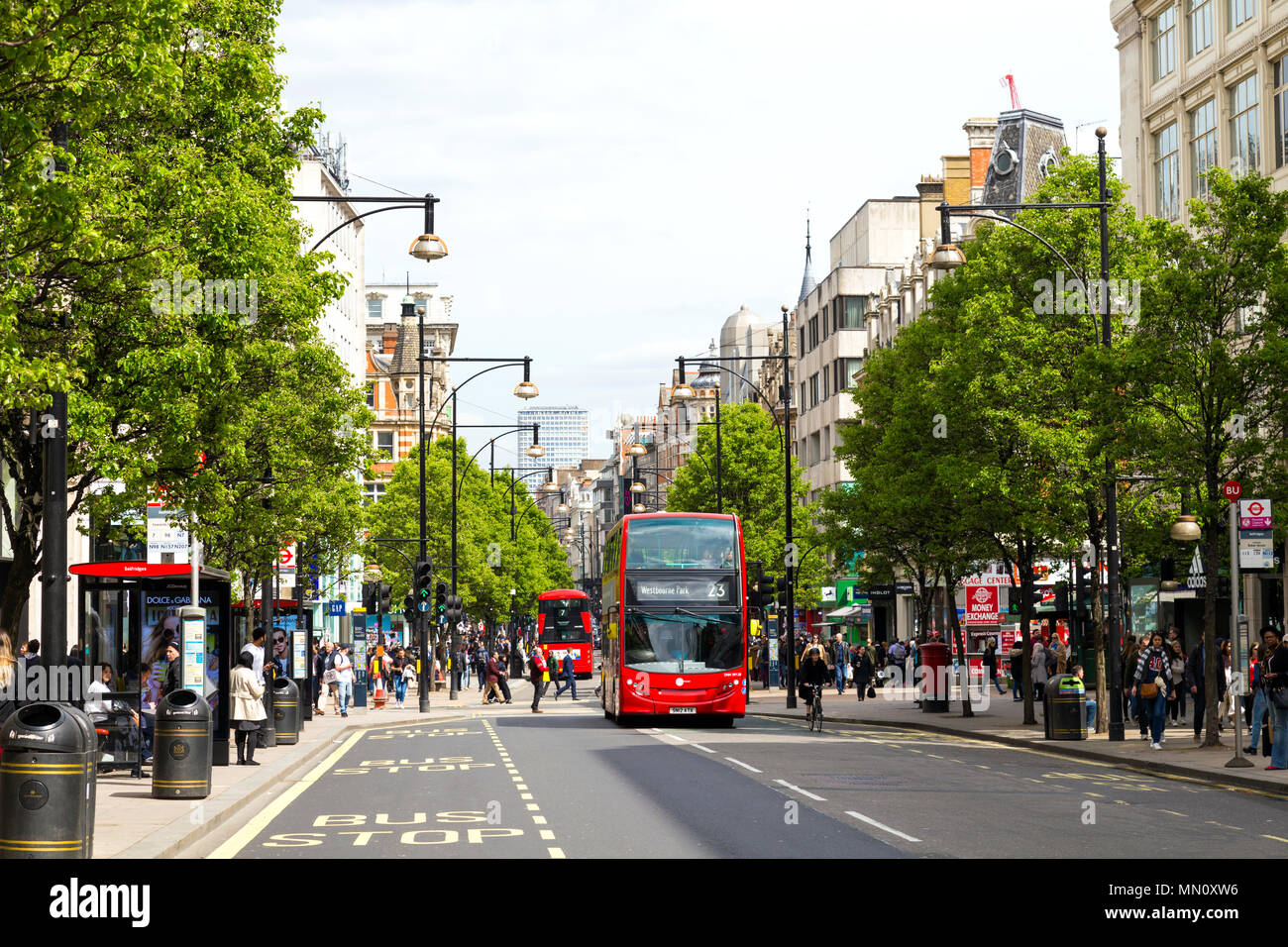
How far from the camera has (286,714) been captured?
2984 cm

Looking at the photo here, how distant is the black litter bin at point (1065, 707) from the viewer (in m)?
29.5

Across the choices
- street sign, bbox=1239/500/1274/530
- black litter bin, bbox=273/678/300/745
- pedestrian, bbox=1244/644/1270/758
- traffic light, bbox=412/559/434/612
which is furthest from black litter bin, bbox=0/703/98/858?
traffic light, bbox=412/559/434/612

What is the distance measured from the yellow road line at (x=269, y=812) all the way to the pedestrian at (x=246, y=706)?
38.2 inches

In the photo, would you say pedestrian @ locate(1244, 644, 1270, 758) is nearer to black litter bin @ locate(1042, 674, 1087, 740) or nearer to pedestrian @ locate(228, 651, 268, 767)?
black litter bin @ locate(1042, 674, 1087, 740)

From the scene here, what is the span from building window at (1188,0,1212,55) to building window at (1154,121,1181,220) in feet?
7.15

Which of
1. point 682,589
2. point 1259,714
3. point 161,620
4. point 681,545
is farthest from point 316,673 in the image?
point 1259,714

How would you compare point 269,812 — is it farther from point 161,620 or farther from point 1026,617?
point 1026,617

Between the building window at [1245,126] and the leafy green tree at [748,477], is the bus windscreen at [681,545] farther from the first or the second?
the leafy green tree at [748,477]

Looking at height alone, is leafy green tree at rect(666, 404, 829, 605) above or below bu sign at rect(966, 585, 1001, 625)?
above

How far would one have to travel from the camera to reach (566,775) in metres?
22.5

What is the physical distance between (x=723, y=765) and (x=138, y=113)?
11486 millimetres

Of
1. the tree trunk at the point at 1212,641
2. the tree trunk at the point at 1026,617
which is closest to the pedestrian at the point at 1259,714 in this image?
the tree trunk at the point at 1212,641

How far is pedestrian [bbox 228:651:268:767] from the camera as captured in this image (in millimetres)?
23641
